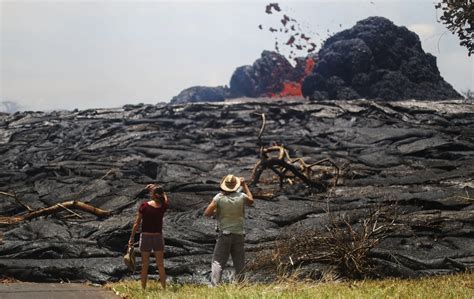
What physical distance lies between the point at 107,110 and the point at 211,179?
2164 centimetres

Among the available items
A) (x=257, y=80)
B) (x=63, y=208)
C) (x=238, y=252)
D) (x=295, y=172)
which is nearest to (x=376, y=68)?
(x=257, y=80)

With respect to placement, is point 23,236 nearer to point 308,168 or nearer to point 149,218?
point 149,218

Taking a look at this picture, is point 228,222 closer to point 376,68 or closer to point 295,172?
point 295,172

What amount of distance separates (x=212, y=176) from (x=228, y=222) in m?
12.5

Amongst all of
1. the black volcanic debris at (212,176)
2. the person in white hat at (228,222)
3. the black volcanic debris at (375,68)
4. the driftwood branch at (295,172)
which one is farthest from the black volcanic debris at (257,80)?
the person in white hat at (228,222)

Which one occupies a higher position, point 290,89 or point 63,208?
point 290,89

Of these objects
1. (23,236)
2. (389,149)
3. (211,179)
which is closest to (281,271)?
(23,236)

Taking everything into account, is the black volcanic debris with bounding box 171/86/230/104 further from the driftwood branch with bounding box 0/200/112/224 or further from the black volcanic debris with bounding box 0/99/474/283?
the driftwood branch with bounding box 0/200/112/224

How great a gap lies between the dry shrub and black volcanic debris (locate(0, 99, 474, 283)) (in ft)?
0.90

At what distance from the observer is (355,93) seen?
56.3 m

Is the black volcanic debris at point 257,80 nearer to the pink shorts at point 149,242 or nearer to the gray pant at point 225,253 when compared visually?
the gray pant at point 225,253

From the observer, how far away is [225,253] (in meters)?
8.11

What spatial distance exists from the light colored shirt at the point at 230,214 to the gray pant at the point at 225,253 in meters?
0.12

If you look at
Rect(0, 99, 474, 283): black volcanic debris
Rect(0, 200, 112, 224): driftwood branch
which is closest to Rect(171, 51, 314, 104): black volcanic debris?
Rect(0, 99, 474, 283): black volcanic debris
